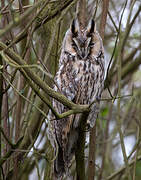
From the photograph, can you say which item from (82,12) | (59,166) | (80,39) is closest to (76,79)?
(80,39)

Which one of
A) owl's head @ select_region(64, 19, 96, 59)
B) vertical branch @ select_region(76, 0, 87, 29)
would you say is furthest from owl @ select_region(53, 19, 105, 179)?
vertical branch @ select_region(76, 0, 87, 29)

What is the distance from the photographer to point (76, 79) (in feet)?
9.29

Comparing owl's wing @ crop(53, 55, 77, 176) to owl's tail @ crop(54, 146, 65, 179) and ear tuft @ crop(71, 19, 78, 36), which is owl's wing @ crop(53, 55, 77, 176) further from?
ear tuft @ crop(71, 19, 78, 36)

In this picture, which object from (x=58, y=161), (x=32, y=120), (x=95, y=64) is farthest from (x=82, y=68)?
(x=58, y=161)

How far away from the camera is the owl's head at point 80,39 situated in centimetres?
275

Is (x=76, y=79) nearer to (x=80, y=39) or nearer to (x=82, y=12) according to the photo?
(x=80, y=39)

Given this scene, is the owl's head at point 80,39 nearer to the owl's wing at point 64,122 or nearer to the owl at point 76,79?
the owl at point 76,79

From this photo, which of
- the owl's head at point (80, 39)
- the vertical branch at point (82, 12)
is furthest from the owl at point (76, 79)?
the vertical branch at point (82, 12)

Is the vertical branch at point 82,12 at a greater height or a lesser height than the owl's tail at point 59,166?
greater

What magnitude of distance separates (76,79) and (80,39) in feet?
1.04

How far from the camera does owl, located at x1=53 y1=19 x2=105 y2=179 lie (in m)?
2.79

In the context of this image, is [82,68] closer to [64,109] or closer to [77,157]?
[64,109]

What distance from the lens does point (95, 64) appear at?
2916 millimetres

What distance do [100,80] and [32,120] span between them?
2.10 ft
